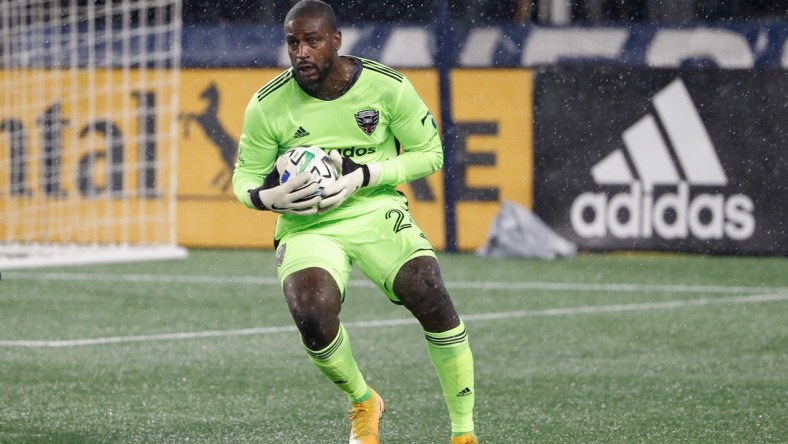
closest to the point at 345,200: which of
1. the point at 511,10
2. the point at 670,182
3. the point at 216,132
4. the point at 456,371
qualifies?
the point at 456,371

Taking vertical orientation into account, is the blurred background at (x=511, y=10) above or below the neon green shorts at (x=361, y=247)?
above

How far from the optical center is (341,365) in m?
5.71

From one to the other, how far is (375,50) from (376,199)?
845 centimetres

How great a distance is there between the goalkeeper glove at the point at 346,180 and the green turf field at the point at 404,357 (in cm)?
108

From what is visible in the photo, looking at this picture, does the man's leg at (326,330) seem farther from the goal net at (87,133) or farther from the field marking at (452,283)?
the goal net at (87,133)

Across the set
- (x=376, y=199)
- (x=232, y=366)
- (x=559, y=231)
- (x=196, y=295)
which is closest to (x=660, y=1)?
(x=559, y=231)

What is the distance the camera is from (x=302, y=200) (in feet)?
18.2

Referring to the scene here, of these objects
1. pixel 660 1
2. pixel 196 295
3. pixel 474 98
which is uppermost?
pixel 660 1

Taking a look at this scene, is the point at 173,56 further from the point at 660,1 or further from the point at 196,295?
the point at 660,1

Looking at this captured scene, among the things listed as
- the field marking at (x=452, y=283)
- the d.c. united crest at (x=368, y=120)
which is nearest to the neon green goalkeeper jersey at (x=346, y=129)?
the d.c. united crest at (x=368, y=120)

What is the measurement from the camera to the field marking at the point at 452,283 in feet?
38.4

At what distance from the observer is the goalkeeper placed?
5.60 m

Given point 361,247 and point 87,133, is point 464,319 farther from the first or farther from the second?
point 87,133

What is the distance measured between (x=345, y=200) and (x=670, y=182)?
8401 mm
